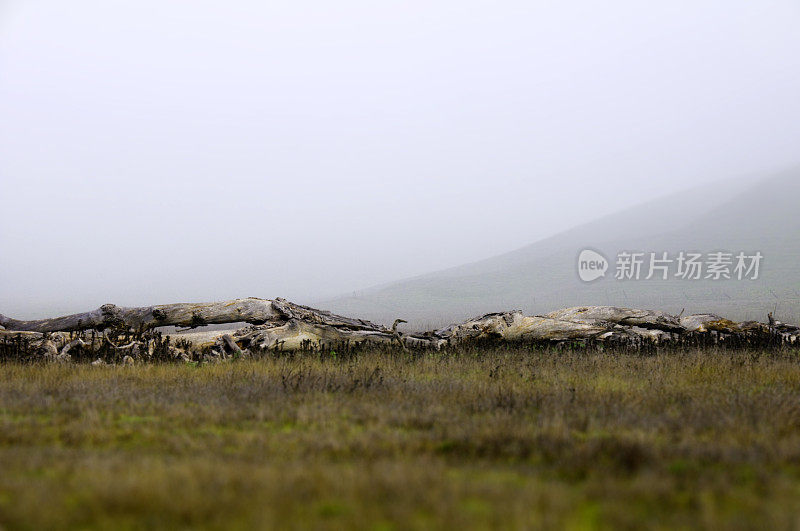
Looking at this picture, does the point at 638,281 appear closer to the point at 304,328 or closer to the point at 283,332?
the point at 304,328

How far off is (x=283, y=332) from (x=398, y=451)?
814cm

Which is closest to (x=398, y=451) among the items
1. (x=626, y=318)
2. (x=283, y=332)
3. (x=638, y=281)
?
(x=283, y=332)

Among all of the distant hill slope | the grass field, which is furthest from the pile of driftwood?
the distant hill slope

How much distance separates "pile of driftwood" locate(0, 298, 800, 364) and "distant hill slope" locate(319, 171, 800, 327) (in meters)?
29.1

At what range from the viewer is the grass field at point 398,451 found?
2.77 m

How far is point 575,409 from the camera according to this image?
226 inches

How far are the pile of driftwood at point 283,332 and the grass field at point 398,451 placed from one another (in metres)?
2.69

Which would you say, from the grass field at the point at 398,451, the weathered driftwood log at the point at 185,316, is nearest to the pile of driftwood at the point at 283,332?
the weathered driftwood log at the point at 185,316

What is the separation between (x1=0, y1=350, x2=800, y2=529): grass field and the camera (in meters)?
2.77

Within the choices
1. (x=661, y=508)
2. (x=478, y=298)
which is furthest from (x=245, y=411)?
(x=478, y=298)

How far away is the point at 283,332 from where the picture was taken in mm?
11828

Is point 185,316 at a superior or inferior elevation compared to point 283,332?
superior

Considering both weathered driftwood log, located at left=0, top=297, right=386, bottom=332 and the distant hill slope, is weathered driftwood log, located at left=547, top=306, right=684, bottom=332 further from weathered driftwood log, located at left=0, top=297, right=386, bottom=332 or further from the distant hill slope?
the distant hill slope

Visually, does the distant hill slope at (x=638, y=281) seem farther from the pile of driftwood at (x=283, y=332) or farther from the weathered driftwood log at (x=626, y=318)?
the pile of driftwood at (x=283, y=332)
